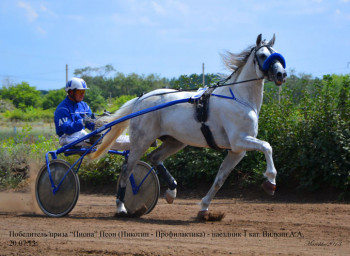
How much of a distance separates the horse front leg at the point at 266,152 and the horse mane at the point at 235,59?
117 cm

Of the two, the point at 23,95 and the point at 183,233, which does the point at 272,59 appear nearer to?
the point at 183,233

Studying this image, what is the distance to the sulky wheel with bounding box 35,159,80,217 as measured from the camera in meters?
6.90

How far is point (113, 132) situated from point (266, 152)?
2607 millimetres

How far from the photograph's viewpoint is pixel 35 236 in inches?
216

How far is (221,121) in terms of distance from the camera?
6.36 meters

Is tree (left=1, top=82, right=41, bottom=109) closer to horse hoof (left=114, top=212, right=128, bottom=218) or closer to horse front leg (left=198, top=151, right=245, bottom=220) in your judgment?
horse hoof (left=114, top=212, right=128, bottom=218)

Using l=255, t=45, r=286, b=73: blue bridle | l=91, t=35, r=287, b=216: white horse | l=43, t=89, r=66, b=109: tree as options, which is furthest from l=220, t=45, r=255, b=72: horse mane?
l=43, t=89, r=66, b=109: tree

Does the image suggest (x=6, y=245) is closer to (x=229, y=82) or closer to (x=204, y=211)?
(x=204, y=211)

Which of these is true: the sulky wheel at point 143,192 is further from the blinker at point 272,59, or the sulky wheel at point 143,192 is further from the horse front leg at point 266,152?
the blinker at point 272,59

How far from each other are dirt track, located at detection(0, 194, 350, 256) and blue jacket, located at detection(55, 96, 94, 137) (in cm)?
134

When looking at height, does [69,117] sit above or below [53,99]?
below

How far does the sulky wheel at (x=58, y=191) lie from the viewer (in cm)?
690

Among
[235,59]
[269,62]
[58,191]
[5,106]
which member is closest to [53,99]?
[5,106]

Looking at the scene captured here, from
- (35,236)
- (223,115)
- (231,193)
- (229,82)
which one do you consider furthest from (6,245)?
(231,193)
